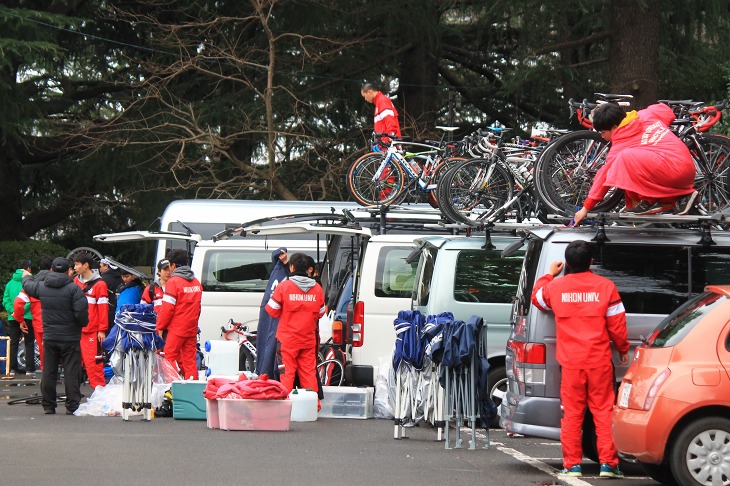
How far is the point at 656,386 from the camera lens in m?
8.67

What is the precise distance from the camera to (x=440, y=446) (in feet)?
39.0

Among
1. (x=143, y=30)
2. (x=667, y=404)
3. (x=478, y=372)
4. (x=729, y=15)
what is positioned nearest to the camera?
(x=667, y=404)

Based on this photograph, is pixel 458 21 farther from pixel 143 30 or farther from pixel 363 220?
pixel 363 220

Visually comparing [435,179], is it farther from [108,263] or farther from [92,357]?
[108,263]

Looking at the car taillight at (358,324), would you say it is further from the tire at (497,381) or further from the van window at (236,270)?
the van window at (236,270)

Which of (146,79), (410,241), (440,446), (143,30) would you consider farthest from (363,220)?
(143,30)

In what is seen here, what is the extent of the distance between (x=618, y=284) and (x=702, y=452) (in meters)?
2.00

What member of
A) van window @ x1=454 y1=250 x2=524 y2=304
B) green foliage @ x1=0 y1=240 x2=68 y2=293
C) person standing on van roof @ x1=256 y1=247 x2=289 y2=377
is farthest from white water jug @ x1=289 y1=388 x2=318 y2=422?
green foliage @ x1=0 y1=240 x2=68 y2=293

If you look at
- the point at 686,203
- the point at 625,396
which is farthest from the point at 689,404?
the point at 686,203

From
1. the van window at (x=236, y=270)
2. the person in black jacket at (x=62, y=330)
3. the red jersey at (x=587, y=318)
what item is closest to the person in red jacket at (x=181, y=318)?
the person in black jacket at (x=62, y=330)

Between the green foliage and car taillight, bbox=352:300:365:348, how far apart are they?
14.8 m

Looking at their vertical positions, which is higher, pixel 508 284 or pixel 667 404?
pixel 508 284

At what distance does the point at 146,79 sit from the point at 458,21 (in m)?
7.46

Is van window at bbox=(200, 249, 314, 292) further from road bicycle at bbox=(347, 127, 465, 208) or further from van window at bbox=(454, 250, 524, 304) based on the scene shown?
van window at bbox=(454, 250, 524, 304)
